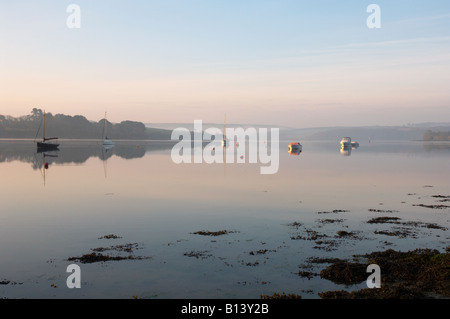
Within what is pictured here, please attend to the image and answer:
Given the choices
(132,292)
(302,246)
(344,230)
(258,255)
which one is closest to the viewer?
(132,292)

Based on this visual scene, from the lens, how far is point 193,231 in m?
22.1

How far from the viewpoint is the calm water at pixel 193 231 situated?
14.4m

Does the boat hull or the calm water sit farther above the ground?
the boat hull

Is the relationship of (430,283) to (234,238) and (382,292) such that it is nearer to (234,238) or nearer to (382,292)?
(382,292)

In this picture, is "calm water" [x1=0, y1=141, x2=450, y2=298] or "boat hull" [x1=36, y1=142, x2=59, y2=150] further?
"boat hull" [x1=36, y1=142, x2=59, y2=150]

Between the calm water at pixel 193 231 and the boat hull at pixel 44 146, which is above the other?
the boat hull at pixel 44 146

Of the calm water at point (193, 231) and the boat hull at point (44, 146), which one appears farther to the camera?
the boat hull at point (44, 146)

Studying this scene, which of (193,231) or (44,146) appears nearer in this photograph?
(193,231)

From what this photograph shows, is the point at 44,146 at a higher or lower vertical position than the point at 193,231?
higher

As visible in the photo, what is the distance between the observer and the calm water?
47.3 feet

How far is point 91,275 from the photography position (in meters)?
15.2
